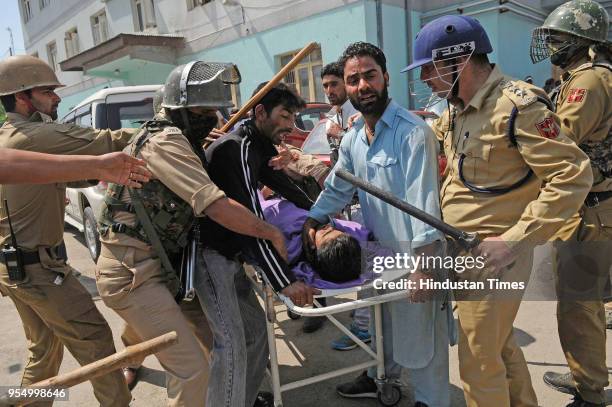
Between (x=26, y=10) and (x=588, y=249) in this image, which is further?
(x=26, y=10)

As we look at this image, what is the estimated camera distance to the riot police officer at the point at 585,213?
7.45ft

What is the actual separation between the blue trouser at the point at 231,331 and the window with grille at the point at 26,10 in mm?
28061

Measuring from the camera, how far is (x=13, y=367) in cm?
348

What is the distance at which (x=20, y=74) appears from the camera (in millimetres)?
2297

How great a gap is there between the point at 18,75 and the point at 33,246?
88cm

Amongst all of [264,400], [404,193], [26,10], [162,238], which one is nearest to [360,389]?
[264,400]

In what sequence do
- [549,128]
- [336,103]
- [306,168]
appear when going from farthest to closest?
[336,103]
[306,168]
[549,128]

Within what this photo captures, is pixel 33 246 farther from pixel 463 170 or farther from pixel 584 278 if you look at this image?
pixel 584 278

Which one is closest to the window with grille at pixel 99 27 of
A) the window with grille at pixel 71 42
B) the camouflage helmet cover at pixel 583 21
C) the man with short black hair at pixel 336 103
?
the window with grille at pixel 71 42

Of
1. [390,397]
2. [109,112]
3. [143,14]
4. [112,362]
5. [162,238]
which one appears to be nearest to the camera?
[112,362]

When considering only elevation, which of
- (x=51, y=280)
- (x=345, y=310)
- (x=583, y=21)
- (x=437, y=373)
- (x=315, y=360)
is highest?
(x=583, y=21)

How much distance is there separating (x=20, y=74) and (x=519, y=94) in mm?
2362

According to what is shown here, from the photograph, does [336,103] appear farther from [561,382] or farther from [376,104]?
[561,382]

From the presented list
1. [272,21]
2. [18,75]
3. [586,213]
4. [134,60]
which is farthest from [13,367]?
[134,60]
